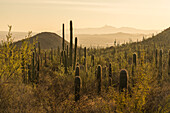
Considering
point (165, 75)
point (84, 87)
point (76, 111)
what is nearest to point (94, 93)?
point (84, 87)

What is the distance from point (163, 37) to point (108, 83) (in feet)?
82.5

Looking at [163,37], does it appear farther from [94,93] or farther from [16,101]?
[16,101]

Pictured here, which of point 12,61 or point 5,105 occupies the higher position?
point 12,61

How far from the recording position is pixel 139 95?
5.91 m

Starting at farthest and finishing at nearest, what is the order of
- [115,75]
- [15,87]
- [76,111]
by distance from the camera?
[115,75], [15,87], [76,111]

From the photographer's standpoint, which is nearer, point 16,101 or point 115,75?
point 16,101

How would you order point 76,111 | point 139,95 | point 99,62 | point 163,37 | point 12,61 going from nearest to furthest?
point 139,95, point 76,111, point 12,61, point 99,62, point 163,37

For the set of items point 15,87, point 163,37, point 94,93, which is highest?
point 163,37

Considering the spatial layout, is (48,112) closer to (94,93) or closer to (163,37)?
(94,93)

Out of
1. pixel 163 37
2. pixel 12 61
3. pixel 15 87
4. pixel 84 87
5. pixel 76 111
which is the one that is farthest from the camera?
pixel 163 37

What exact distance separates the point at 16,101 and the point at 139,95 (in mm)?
4650

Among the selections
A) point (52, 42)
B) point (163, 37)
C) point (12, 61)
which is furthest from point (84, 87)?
point (52, 42)

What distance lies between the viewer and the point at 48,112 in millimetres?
6797

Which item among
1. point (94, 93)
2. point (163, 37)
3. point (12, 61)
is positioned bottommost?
point (94, 93)
